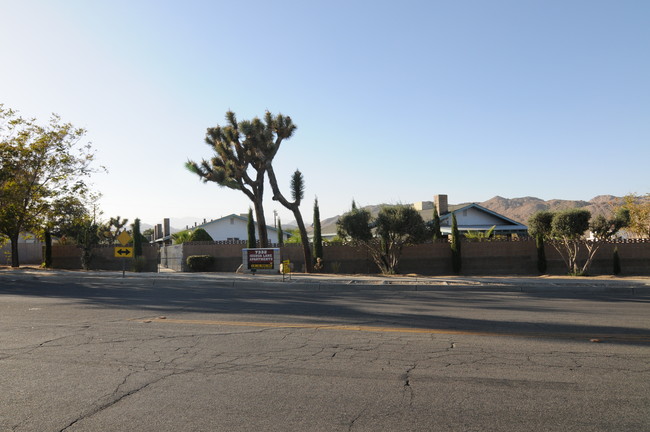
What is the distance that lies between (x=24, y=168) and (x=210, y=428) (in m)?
31.5

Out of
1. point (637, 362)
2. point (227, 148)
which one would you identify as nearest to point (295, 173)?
point (227, 148)

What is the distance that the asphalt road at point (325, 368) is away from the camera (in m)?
4.48

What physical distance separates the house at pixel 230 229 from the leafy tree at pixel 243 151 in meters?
24.5

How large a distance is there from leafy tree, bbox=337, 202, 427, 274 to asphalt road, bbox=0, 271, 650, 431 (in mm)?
12225

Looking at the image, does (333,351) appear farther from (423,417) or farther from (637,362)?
(637,362)

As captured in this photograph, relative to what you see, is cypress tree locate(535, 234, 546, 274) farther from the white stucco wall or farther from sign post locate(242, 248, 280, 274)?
the white stucco wall

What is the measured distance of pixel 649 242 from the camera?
25922 millimetres

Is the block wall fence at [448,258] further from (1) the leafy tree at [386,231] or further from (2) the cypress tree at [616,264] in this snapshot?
(1) the leafy tree at [386,231]

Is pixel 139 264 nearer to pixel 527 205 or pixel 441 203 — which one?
pixel 441 203

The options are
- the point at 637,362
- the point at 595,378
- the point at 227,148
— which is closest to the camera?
the point at 595,378

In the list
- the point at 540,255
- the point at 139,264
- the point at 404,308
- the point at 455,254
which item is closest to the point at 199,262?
the point at 139,264

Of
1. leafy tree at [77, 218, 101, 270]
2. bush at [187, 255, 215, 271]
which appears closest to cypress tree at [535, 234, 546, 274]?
bush at [187, 255, 215, 271]

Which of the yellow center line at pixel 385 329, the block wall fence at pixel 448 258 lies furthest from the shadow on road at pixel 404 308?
the block wall fence at pixel 448 258

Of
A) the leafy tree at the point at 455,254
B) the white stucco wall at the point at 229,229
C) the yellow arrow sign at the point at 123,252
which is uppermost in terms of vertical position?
the white stucco wall at the point at 229,229
